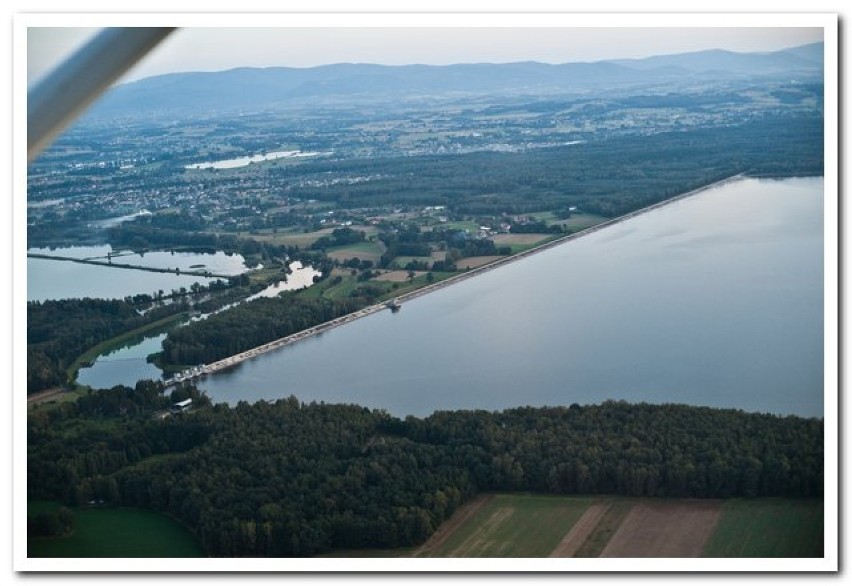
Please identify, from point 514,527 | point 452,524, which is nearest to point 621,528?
point 514,527

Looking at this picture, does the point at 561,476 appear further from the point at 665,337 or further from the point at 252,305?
the point at 252,305

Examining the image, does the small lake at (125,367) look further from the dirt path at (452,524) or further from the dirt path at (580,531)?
the dirt path at (580,531)

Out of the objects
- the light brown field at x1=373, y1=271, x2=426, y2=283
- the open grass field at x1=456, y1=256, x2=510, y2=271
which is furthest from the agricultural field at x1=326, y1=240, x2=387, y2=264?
the open grass field at x1=456, y1=256, x2=510, y2=271

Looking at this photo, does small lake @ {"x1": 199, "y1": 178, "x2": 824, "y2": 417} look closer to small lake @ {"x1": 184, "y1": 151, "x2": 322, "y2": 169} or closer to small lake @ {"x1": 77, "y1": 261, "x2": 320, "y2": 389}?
small lake @ {"x1": 77, "y1": 261, "x2": 320, "y2": 389}

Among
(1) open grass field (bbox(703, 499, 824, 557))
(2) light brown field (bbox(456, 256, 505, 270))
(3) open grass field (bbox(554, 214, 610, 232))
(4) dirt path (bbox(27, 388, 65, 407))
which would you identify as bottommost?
(1) open grass field (bbox(703, 499, 824, 557))

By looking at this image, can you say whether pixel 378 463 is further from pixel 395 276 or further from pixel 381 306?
pixel 395 276

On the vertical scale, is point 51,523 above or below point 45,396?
below
